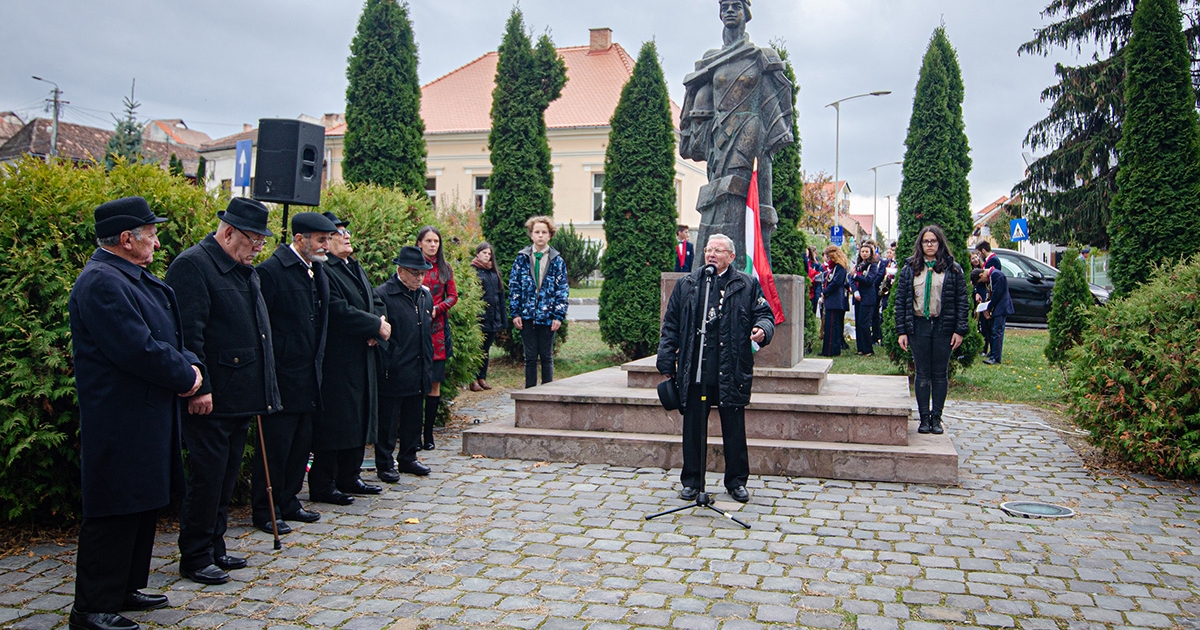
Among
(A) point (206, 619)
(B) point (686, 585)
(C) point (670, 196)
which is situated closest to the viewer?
(A) point (206, 619)

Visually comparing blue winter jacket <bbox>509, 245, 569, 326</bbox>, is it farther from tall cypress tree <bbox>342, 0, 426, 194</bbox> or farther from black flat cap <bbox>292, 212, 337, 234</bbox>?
tall cypress tree <bbox>342, 0, 426, 194</bbox>

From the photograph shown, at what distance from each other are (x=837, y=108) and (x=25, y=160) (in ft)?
109

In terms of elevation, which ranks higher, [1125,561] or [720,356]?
[720,356]

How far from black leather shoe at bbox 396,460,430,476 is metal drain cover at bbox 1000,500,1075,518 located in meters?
4.29

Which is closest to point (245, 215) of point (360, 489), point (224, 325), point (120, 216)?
point (224, 325)

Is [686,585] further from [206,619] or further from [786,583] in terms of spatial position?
[206,619]

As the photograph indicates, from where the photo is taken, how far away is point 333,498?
6.35 m

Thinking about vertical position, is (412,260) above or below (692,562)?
above

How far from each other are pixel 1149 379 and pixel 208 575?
22.5 feet

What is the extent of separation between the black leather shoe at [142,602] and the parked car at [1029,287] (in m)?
19.2

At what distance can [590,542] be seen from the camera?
545 cm

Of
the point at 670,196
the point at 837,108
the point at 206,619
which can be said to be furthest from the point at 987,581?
the point at 837,108

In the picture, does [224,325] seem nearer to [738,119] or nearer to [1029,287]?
[738,119]

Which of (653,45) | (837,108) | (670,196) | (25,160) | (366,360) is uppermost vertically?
(837,108)
